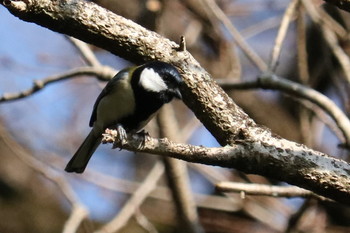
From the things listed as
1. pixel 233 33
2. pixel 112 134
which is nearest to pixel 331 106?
pixel 233 33

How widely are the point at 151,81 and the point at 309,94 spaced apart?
0.74 m

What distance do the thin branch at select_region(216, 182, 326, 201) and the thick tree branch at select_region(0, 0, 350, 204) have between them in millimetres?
464

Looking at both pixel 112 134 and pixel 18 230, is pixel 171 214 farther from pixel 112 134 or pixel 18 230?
pixel 112 134

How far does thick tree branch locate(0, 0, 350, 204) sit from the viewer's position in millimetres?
1890

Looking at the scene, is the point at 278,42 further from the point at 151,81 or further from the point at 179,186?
the point at 179,186

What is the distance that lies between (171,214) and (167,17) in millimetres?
1467

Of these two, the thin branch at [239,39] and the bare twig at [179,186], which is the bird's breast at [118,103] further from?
the thin branch at [239,39]

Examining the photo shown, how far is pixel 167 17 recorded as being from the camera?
4738mm

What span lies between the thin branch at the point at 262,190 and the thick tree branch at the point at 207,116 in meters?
0.46

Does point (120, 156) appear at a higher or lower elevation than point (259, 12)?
lower

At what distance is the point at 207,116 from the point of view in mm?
2010

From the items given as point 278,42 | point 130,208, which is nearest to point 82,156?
point 130,208

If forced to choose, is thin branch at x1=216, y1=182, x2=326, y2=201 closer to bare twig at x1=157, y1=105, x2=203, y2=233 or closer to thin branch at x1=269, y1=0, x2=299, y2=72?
thin branch at x1=269, y1=0, x2=299, y2=72

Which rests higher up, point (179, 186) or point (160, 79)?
point (160, 79)
